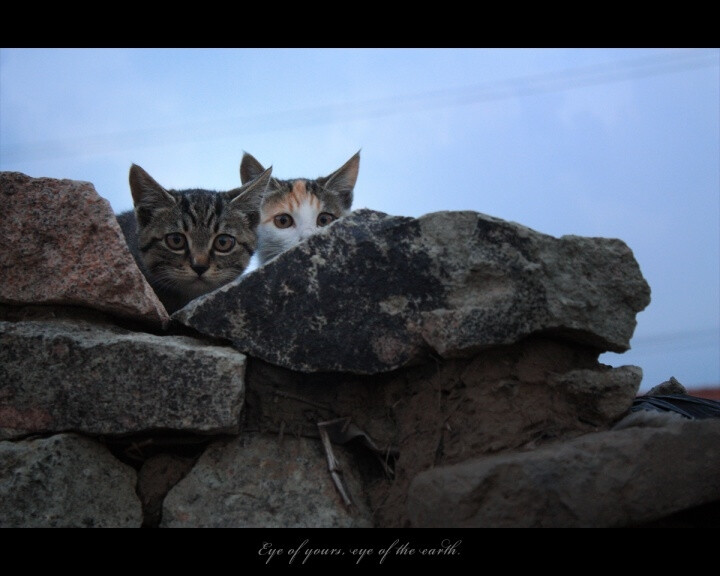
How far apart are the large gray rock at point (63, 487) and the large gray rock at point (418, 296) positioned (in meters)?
0.57

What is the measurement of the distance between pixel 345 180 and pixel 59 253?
8.73ft

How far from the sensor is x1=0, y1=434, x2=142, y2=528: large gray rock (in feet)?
6.36

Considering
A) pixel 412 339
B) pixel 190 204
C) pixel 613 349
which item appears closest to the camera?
pixel 412 339

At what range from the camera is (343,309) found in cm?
206

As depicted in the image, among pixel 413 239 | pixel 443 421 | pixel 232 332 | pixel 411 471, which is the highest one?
pixel 413 239

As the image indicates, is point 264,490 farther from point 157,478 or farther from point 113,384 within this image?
point 113,384

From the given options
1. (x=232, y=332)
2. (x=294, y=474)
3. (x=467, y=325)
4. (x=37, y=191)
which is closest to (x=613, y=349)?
(x=467, y=325)

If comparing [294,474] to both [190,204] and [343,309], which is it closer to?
[343,309]

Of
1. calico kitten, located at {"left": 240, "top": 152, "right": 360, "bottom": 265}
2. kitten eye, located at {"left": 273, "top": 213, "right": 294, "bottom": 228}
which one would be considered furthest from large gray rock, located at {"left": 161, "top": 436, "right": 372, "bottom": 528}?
kitten eye, located at {"left": 273, "top": 213, "right": 294, "bottom": 228}

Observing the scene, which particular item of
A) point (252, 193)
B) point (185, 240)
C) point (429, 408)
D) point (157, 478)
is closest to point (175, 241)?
point (185, 240)

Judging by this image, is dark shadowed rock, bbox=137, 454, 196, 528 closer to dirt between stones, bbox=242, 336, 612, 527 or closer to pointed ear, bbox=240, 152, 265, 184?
dirt between stones, bbox=242, 336, 612, 527

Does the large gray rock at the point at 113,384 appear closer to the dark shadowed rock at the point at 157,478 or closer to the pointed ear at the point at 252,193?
the dark shadowed rock at the point at 157,478

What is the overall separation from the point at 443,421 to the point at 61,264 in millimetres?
1481

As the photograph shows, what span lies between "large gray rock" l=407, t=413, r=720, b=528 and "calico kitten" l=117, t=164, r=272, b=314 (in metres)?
1.63
